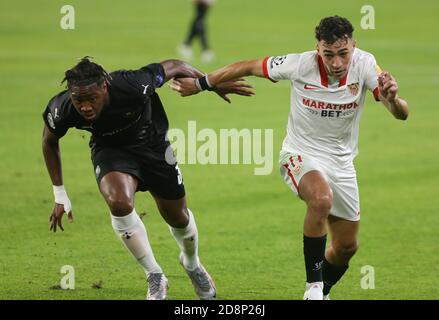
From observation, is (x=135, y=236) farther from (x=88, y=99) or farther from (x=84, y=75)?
(x=84, y=75)

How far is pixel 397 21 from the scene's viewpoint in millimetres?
40312

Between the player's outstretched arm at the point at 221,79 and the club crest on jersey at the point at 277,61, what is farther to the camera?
the player's outstretched arm at the point at 221,79

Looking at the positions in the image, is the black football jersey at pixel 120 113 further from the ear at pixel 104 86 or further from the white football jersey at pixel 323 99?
the white football jersey at pixel 323 99

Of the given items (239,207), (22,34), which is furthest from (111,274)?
(22,34)

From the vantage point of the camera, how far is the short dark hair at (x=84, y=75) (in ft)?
29.3

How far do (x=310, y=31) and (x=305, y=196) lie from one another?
2761 centimetres

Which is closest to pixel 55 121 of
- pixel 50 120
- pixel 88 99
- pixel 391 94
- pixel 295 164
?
pixel 50 120

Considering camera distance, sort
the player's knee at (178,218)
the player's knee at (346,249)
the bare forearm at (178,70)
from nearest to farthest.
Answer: the player's knee at (346,249) < the player's knee at (178,218) < the bare forearm at (178,70)

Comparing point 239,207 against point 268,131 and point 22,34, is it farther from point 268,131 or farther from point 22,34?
point 22,34

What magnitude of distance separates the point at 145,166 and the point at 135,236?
683 millimetres

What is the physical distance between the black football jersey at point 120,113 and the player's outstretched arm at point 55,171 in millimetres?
116

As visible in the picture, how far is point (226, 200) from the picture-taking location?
14953 millimetres

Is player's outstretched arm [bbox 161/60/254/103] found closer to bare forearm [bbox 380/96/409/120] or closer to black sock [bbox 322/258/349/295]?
bare forearm [bbox 380/96/409/120]

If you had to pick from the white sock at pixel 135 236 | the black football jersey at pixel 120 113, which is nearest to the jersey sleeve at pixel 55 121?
the black football jersey at pixel 120 113
